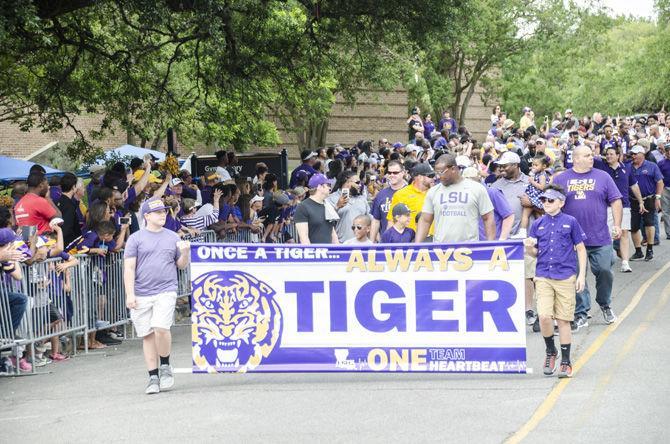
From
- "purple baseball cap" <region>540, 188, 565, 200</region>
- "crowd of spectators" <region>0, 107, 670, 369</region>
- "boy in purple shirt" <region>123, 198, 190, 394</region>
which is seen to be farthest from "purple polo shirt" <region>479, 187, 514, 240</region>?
"boy in purple shirt" <region>123, 198, 190, 394</region>

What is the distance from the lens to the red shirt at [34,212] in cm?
1365

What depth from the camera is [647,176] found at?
20.2 meters

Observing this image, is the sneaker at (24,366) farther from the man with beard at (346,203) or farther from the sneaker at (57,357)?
the man with beard at (346,203)

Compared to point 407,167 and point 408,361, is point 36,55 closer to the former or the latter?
point 407,167

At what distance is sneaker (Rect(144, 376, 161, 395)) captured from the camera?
34.7 ft

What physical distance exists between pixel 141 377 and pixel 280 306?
1867 millimetres

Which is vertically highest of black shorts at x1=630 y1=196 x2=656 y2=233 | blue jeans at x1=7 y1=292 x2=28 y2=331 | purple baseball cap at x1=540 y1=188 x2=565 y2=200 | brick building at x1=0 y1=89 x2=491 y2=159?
brick building at x1=0 y1=89 x2=491 y2=159

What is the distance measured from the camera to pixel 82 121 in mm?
40625

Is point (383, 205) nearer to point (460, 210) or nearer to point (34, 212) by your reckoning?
point (460, 210)

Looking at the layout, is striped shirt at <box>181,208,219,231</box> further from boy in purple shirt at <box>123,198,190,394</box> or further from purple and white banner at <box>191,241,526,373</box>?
boy in purple shirt at <box>123,198,190,394</box>

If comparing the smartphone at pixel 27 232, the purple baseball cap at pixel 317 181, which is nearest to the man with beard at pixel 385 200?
the purple baseball cap at pixel 317 181

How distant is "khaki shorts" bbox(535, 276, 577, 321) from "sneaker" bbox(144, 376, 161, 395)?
3.61 metres

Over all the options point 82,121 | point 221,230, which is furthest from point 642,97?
point 221,230

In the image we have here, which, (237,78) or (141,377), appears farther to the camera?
(237,78)
